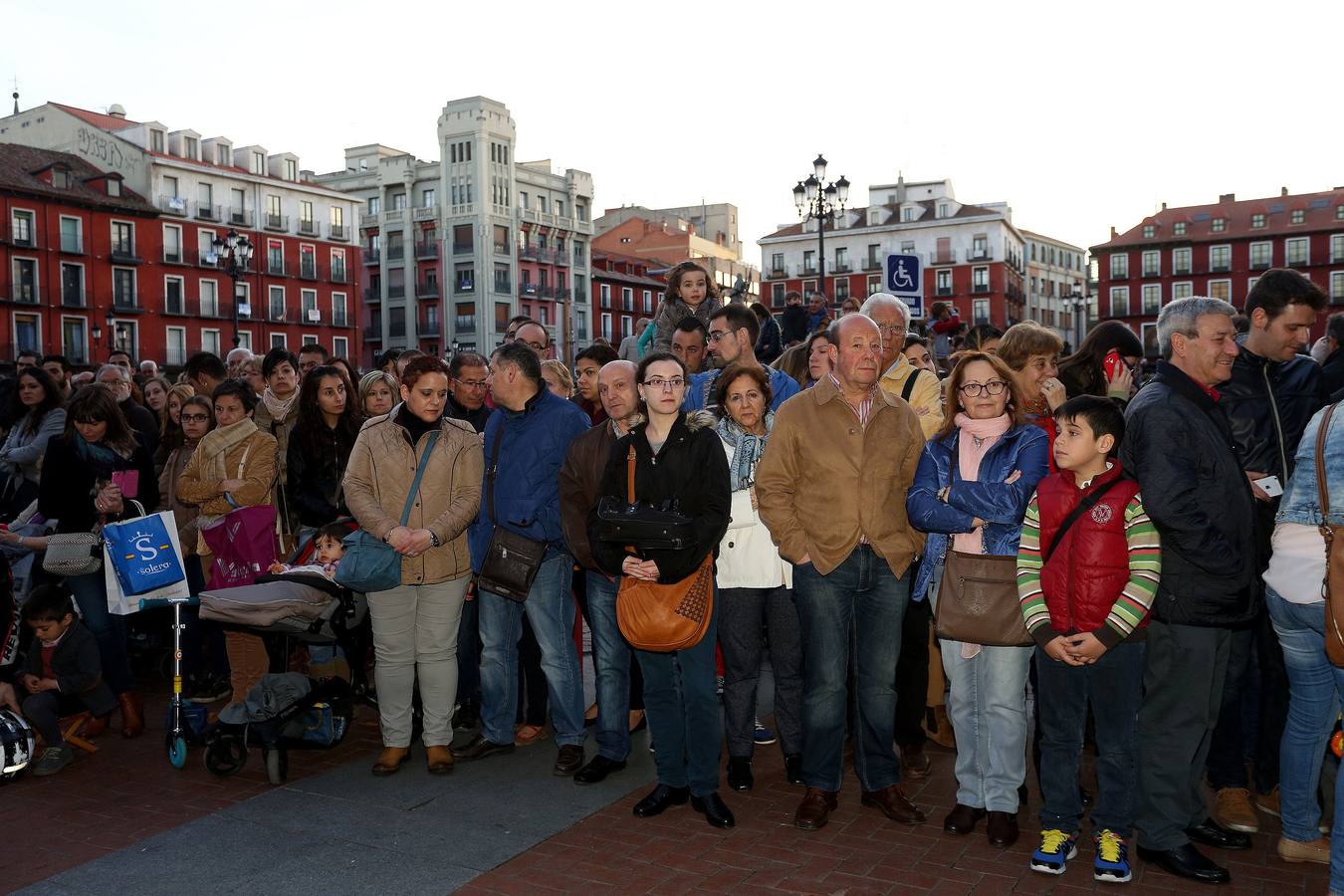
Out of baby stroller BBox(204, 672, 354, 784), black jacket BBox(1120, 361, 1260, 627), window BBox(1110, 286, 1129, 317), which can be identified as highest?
window BBox(1110, 286, 1129, 317)

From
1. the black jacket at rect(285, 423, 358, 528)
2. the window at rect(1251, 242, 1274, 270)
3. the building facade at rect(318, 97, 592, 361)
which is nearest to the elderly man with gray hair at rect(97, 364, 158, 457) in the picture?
the black jacket at rect(285, 423, 358, 528)

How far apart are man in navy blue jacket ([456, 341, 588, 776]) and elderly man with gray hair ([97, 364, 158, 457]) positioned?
3144 mm

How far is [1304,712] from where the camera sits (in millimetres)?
4363

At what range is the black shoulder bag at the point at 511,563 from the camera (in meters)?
5.57

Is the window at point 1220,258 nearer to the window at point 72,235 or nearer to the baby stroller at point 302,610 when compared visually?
the window at point 72,235

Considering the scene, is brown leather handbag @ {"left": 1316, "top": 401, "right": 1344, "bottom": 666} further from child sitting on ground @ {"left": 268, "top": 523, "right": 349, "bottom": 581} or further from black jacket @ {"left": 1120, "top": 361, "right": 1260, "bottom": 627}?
child sitting on ground @ {"left": 268, "top": 523, "right": 349, "bottom": 581}

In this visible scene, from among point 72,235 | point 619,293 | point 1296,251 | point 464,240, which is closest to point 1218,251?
point 1296,251

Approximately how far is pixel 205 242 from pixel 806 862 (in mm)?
57434

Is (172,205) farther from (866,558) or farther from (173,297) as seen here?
(866,558)

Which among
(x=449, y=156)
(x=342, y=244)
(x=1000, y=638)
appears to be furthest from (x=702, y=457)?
(x=449, y=156)

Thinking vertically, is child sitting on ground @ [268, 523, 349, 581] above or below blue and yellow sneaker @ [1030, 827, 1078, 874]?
above

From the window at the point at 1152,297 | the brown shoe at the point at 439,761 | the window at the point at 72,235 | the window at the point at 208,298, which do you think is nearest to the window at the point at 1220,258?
the window at the point at 1152,297

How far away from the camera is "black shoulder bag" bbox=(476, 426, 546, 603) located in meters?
5.57

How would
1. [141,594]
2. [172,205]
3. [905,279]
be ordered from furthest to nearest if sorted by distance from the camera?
[172,205]
[905,279]
[141,594]
